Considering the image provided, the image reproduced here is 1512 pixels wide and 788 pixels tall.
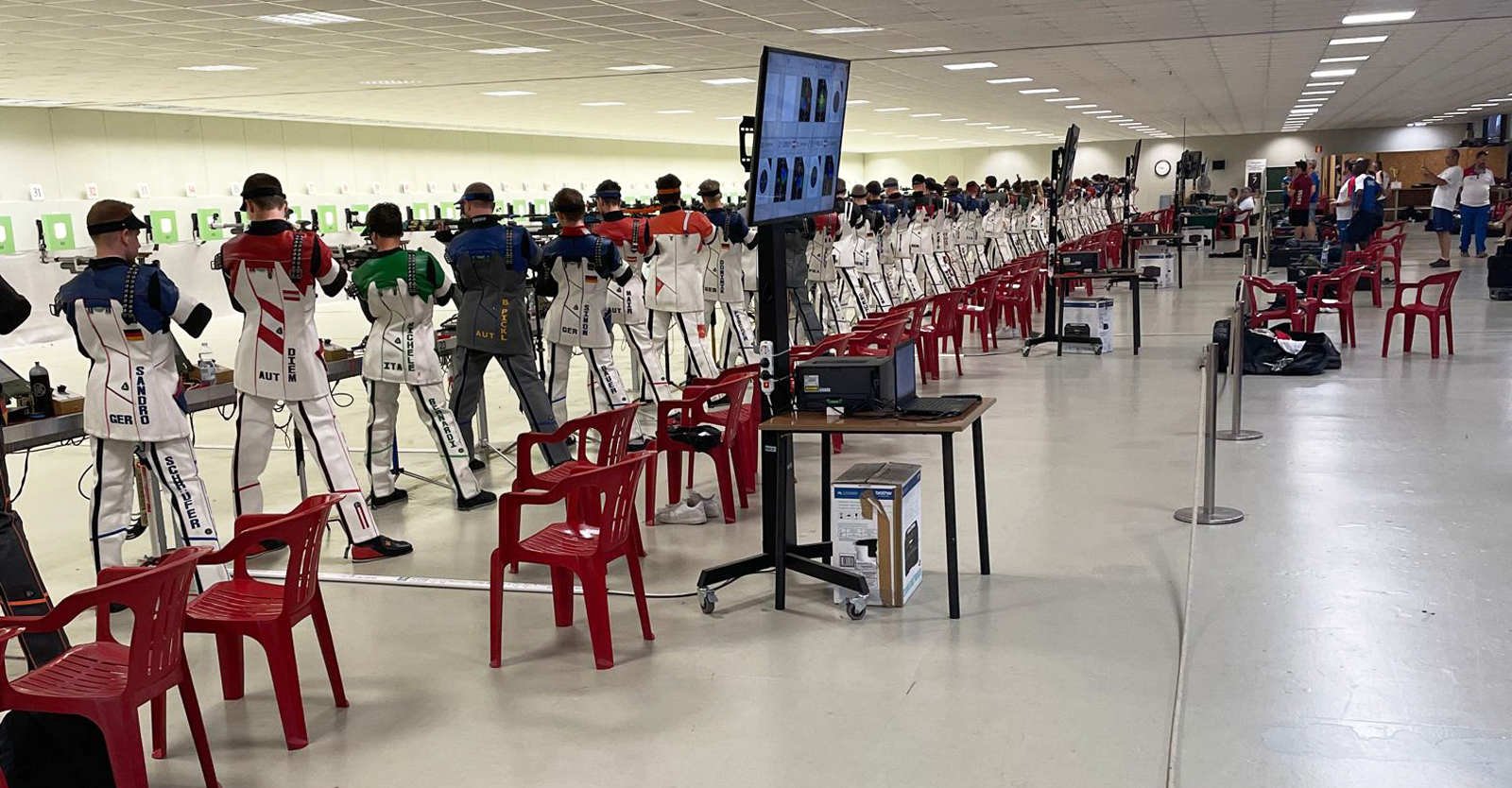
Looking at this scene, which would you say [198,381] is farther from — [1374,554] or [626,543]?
[1374,554]

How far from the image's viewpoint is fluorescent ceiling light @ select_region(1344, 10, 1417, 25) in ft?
39.1

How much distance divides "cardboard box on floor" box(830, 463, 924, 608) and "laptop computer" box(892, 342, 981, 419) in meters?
0.25

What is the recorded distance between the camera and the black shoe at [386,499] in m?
6.48

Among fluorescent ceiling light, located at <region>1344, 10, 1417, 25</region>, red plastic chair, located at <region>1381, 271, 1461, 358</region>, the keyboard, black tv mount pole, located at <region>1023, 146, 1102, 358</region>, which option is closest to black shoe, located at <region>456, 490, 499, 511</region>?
the keyboard

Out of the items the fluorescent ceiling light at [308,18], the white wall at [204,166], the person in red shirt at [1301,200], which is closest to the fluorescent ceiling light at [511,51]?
the fluorescent ceiling light at [308,18]

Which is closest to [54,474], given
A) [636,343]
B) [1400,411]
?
[636,343]

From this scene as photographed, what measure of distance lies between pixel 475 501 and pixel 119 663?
10.5 ft

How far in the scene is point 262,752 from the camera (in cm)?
360

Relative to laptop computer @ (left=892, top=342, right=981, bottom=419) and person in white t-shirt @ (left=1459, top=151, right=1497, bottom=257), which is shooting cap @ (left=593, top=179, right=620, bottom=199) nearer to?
laptop computer @ (left=892, top=342, right=981, bottom=419)

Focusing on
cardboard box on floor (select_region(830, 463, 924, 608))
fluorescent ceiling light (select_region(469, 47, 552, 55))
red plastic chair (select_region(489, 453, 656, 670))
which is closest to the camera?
red plastic chair (select_region(489, 453, 656, 670))

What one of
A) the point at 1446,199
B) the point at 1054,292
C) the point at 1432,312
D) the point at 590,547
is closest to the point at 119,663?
the point at 590,547

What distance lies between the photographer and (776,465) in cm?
479

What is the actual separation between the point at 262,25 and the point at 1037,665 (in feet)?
28.1

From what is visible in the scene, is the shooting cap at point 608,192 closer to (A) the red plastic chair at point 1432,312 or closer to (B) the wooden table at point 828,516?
(B) the wooden table at point 828,516
